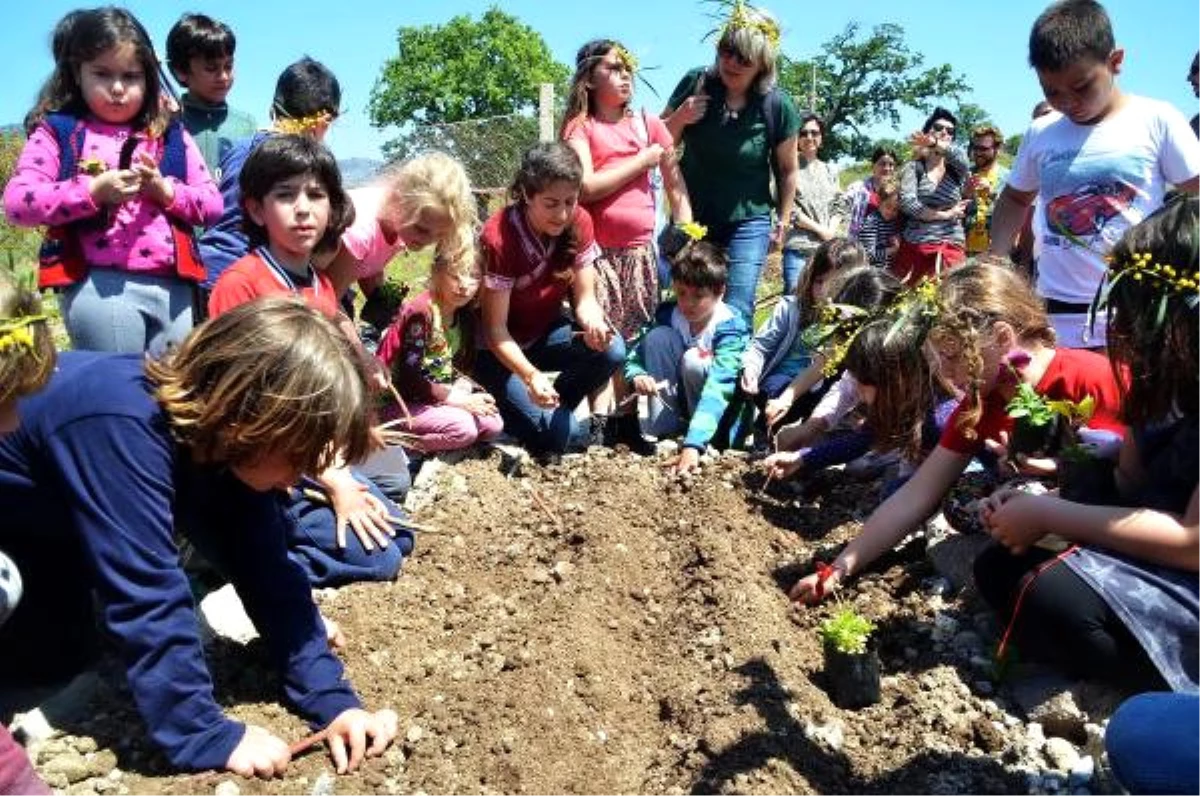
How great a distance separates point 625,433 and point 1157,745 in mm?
3936

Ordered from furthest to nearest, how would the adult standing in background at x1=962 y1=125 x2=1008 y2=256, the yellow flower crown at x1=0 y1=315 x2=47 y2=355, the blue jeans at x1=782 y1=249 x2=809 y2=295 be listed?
the adult standing in background at x1=962 y1=125 x2=1008 y2=256, the blue jeans at x1=782 y1=249 x2=809 y2=295, the yellow flower crown at x1=0 y1=315 x2=47 y2=355

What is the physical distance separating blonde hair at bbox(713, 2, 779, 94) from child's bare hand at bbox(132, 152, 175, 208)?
3.31m

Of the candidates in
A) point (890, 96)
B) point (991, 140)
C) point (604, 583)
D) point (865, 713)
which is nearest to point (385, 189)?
point (604, 583)

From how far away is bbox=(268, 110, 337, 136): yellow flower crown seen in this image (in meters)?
4.52

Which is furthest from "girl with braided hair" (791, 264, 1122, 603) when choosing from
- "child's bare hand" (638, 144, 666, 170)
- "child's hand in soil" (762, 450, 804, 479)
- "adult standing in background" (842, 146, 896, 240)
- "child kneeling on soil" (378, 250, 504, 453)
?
"adult standing in background" (842, 146, 896, 240)

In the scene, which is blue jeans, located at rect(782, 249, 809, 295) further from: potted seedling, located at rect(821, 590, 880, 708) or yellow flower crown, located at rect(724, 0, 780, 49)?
potted seedling, located at rect(821, 590, 880, 708)

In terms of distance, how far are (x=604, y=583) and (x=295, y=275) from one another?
1.64 meters

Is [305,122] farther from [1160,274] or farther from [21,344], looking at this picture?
[1160,274]

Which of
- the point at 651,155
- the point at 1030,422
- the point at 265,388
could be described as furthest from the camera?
the point at 651,155

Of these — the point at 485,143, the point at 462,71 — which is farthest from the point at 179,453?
the point at 462,71

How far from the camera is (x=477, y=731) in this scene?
8.98 feet

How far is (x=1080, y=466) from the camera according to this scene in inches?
125

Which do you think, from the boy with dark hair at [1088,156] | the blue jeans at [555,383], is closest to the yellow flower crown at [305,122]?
the blue jeans at [555,383]

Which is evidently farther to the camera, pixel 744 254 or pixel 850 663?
pixel 744 254
